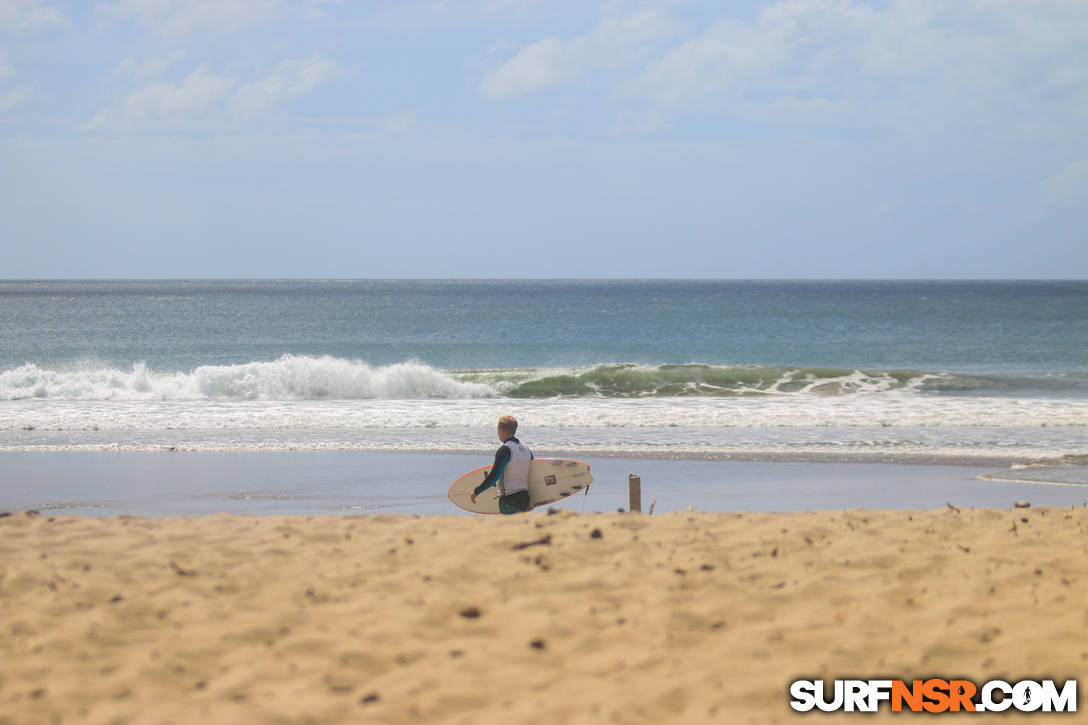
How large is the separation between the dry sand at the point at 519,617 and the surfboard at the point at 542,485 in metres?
2.09

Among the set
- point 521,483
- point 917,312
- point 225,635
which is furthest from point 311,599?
point 917,312

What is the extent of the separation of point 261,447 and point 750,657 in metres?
12.8

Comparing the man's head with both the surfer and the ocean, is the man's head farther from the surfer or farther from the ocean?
the ocean

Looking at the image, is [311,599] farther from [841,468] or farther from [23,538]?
[841,468]

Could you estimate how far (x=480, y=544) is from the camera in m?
6.70

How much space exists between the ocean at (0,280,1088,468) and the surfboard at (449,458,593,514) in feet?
17.5

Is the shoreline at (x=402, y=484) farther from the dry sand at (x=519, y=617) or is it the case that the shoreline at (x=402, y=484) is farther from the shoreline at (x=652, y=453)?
the dry sand at (x=519, y=617)

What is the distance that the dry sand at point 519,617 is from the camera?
4328mm

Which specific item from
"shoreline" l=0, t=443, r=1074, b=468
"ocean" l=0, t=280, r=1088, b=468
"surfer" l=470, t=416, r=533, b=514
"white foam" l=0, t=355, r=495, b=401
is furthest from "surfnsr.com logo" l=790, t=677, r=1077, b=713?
"white foam" l=0, t=355, r=495, b=401

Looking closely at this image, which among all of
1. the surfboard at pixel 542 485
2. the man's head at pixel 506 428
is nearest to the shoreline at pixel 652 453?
the surfboard at pixel 542 485

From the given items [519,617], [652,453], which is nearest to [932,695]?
[519,617]

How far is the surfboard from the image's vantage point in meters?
9.47

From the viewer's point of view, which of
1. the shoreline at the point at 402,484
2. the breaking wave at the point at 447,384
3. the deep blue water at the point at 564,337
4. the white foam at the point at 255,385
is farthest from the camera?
the deep blue water at the point at 564,337

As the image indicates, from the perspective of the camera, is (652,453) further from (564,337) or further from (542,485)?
(564,337)
